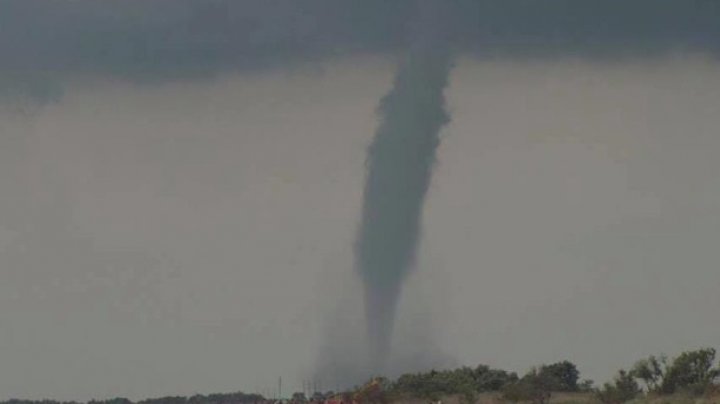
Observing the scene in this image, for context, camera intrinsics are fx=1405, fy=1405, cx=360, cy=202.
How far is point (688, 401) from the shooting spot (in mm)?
98500

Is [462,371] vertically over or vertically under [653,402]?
over

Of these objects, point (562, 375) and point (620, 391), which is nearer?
point (620, 391)

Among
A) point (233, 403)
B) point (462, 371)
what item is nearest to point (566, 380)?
point (462, 371)

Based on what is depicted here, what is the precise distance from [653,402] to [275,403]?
154ft

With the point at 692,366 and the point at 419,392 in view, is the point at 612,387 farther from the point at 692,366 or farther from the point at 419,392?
the point at 419,392

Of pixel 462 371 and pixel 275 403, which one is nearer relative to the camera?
pixel 275 403

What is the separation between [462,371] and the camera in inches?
6211

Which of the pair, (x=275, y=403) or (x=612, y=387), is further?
(x=275, y=403)

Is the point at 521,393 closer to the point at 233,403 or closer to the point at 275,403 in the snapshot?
the point at 275,403

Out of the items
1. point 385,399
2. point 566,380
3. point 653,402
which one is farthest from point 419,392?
point 653,402

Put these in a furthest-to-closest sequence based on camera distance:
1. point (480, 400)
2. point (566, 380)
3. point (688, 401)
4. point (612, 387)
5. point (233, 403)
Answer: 1. point (233, 403)
2. point (566, 380)
3. point (480, 400)
4. point (612, 387)
5. point (688, 401)

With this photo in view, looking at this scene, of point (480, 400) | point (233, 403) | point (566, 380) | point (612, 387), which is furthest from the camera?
point (233, 403)

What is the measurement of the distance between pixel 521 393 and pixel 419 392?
1495 centimetres

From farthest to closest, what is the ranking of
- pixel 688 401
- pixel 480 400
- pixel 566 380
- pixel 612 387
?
pixel 566 380
pixel 480 400
pixel 612 387
pixel 688 401
